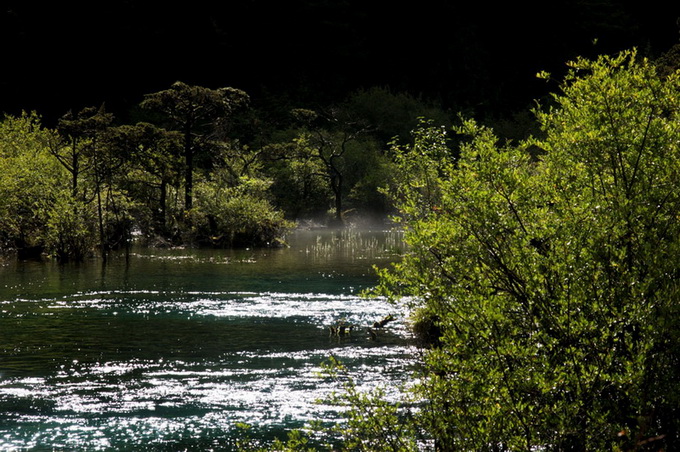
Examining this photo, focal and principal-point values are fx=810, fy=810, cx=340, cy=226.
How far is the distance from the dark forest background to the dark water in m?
51.6

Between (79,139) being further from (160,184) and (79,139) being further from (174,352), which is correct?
(174,352)

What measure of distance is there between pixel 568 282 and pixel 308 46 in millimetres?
92120

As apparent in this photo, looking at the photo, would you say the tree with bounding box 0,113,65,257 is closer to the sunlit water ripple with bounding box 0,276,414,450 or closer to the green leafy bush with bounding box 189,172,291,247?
the green leafy bush with bounding box 189,172,291,247

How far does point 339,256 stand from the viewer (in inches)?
1683

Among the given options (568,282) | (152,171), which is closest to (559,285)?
(568,282)

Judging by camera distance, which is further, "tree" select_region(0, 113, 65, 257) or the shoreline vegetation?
"tree" select_region(0, 113, 65, 257)

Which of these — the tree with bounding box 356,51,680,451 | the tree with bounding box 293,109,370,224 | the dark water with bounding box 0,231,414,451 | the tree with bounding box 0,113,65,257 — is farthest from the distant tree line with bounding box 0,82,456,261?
the tree with bounding box 356,51,680,451

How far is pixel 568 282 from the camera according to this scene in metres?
8.30

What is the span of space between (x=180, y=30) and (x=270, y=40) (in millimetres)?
11051

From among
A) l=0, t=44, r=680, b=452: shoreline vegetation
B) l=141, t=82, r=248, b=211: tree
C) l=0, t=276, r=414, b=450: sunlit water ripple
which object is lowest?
l=0, t=276, r=414, b=450: sunlit water ripple

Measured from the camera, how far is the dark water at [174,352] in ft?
45.9

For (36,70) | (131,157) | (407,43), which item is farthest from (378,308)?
(407,43)

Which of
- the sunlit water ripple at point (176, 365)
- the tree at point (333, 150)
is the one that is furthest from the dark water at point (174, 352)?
the tree at point (333, 150)

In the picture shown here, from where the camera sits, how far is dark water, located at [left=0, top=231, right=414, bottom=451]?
13977mm
